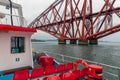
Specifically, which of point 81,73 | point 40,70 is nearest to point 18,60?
point 40,70

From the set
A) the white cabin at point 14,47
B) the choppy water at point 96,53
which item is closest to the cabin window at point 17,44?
the white cabin at point 14,47

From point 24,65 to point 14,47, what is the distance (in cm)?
96

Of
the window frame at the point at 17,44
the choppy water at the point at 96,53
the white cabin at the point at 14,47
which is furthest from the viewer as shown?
the choppy water at the point at 96,53

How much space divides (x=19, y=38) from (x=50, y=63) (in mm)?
2188

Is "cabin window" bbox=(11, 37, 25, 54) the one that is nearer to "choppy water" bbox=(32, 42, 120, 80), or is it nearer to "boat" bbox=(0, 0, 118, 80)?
"boat" bbox=(0, 0, 118, 80)

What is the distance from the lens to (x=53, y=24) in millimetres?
83938

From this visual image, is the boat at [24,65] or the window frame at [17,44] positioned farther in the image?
the window frame at [17,44]

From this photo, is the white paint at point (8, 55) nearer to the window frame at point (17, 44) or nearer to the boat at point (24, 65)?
the boat at point (24, 65)

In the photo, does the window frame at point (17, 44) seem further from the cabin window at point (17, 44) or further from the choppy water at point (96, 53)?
the choppy water at point (96, 53)

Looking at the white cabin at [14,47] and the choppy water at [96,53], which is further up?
the white cabin at [14,47]

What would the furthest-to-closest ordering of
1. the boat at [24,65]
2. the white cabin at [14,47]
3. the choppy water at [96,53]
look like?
the choppy water at [96,53] < the white cabin at [14,47] < the boat at [24,65]

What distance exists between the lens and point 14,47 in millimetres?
6941

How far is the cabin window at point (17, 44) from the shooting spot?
691 cm

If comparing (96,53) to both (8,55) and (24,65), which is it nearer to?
(24,65)
